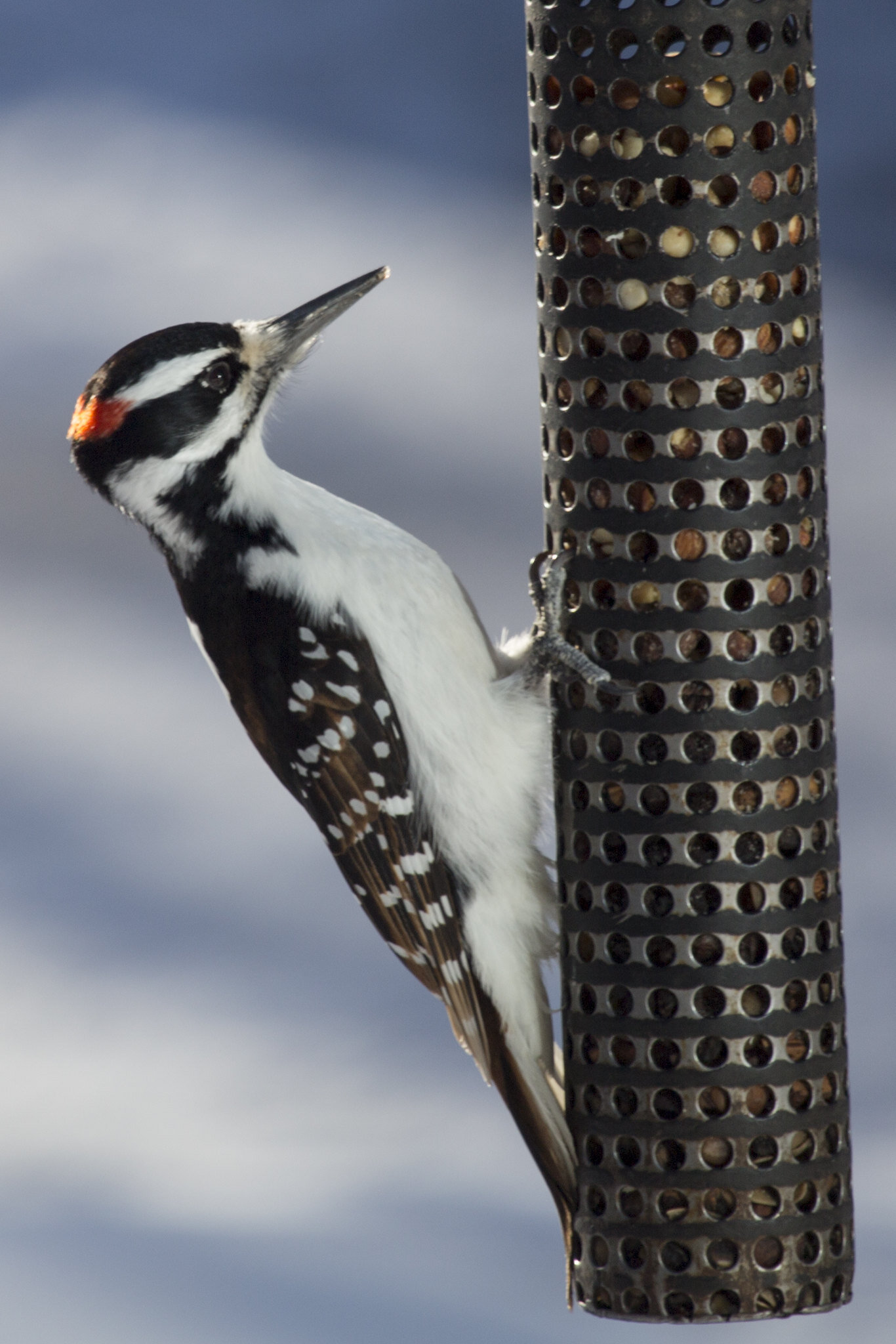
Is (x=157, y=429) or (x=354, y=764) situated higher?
(x=157, y=429)

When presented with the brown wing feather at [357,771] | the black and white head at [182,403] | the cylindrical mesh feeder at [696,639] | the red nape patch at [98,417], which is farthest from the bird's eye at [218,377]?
the cylindrical mesh feeder at [696,639]

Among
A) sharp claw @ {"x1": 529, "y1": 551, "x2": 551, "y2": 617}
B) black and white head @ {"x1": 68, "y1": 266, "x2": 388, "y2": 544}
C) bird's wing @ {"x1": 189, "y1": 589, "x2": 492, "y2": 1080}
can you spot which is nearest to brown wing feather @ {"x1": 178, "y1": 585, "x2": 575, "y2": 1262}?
bird's wing @ {"x1": 189, "y1": 589, "x2": 492, "y2": 1080}

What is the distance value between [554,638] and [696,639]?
7.3 inches

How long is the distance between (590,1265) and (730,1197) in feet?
0.69

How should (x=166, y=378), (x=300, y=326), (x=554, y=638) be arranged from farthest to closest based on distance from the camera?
(x=300, y=326)
(x=166, y=378)
(x=554, y=638)

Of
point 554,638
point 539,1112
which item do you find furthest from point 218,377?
point 539,1112

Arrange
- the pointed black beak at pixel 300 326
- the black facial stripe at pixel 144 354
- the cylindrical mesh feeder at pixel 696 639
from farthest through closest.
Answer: the pointed black beak at pixel 300 326
the black facial stripe at pixel 144 354
the cylindrical mesh feeder at pixel 696 639

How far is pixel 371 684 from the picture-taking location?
2.39m

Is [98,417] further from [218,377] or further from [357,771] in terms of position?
[357,771]

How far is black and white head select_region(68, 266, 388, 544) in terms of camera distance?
228 cm

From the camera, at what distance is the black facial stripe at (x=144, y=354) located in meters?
2.26

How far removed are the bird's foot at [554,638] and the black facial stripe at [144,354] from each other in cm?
51

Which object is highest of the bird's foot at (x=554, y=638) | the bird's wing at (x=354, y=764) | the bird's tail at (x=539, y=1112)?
the bird's foot at (x=554, y=638)

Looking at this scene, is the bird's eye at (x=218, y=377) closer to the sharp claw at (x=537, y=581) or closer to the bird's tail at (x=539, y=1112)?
the sharp claw at (x=537, y=581)
